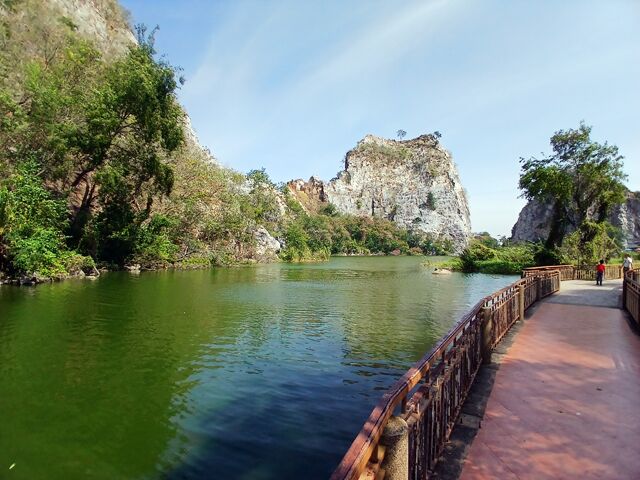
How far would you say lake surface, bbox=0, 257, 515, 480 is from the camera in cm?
510

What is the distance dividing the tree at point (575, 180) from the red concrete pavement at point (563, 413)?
2836cm

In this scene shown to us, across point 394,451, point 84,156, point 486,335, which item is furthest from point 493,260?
point 394,451

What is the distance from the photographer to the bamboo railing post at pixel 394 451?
254 cm

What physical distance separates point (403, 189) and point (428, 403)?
144161 mm

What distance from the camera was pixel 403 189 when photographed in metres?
144

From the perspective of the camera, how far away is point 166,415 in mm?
6309

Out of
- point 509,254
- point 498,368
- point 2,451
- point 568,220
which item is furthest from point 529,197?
point 2,451

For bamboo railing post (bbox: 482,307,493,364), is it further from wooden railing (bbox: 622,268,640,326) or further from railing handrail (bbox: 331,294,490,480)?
wooden railing (bbox: 622,268,640,326)

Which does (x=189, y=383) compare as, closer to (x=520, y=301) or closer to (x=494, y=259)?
(x=520, y=301)

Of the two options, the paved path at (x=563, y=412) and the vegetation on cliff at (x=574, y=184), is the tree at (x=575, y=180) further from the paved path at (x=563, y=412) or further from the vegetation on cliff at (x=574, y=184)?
the paved path at (x=563, y=412)

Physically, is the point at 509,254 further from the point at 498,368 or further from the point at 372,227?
the point at 372,227

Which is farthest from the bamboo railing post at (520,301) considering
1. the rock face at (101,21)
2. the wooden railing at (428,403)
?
the rock face at (101,21)

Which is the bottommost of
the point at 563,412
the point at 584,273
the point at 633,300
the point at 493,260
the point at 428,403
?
the point at 563,412

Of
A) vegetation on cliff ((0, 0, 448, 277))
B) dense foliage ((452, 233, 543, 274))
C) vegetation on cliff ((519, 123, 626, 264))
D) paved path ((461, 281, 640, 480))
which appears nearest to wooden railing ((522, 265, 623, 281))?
vegetation on cliff ((519, 123, 626, 264))
